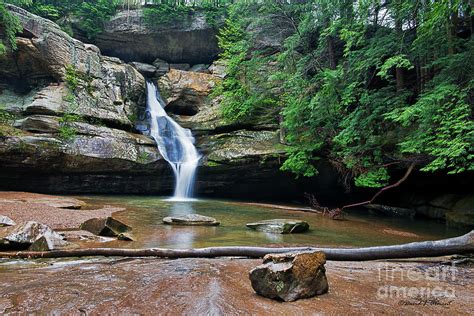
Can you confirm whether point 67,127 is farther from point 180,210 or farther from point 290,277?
point 290,277

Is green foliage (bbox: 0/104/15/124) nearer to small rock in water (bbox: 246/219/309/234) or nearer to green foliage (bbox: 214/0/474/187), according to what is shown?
green foliage (bbox: 214/0/474/187)

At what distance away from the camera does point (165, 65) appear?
955 inches

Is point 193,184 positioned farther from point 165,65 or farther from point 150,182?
point 165,65

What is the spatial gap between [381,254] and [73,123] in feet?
50.7

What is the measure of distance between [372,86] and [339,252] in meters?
11.6

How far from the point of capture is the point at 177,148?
18094 millimetres

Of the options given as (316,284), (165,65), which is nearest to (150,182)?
(165,65)

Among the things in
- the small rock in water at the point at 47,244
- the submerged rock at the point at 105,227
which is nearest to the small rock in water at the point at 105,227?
the submerged rock at the point at 105,227

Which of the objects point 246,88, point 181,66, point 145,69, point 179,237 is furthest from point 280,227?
point 181,66

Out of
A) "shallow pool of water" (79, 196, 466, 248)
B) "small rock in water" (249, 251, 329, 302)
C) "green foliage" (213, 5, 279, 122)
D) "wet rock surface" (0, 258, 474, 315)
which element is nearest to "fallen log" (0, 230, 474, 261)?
"wet rock surface" (0, 258, 474, 315)

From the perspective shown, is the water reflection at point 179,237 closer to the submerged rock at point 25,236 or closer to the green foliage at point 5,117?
the submerged rock at point 25,236

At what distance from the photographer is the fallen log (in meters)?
4.21

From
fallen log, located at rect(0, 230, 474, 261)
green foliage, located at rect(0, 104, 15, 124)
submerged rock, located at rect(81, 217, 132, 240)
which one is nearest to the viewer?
fallen log, located at rect(0, 230, 474, 261)

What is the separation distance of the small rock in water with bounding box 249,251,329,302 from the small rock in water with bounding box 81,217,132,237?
4228 mm
